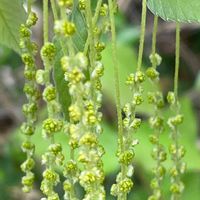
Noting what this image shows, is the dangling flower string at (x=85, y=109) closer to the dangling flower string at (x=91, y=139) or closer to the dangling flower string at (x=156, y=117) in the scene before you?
the dangling flower string at (x=91, y=139)

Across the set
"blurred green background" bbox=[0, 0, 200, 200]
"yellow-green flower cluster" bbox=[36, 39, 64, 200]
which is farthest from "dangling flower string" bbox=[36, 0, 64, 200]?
"blurred green background" bbox=[0, 0, 200, 200]

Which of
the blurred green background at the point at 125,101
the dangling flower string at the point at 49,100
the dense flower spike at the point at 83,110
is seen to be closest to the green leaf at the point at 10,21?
the dense flower spike at the point at 83,110

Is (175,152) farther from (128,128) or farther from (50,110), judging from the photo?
(50,110)

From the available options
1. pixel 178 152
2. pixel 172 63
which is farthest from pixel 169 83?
pixel 178 152

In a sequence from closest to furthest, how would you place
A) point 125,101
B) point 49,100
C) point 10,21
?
1. point 49,100
2. point 10,21
3. point 125,101

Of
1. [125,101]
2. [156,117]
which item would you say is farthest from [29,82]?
[125,101]

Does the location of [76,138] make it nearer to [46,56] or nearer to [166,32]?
[46,56]
